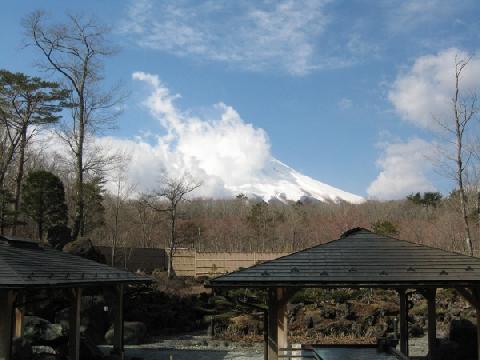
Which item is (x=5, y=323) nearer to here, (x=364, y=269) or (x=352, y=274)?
(x=352, y=274)

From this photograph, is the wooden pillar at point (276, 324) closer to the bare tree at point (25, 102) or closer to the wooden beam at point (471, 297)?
the wooden beam at point (471, 297)

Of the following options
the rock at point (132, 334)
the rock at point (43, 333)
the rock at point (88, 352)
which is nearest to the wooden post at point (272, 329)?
the rock at point (88, 352)

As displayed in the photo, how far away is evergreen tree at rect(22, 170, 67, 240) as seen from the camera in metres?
19.6

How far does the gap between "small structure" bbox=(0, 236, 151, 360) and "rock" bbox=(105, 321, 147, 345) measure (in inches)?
137

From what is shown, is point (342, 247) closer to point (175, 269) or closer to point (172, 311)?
point (172, 311)

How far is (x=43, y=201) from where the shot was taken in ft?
64.4

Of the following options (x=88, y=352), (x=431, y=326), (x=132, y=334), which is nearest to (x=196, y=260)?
(x=132, y=334)

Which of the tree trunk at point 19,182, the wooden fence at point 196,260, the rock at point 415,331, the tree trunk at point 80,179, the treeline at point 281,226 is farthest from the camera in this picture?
the treeline at point 281,226

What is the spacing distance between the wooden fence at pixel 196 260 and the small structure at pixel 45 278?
42.8 ft

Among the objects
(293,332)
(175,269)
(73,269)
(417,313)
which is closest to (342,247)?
(73,269)

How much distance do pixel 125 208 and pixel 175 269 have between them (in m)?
8.81

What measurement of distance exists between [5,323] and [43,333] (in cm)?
404

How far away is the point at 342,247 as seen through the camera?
9500 mm

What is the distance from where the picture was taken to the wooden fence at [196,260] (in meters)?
26.0
